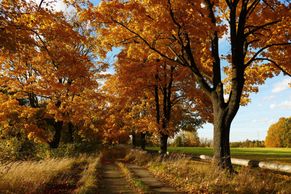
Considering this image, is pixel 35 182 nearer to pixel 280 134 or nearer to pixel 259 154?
pixel 259 154

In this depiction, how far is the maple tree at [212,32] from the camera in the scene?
523 inches

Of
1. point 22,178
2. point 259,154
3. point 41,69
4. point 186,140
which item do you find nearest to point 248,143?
point 186,140

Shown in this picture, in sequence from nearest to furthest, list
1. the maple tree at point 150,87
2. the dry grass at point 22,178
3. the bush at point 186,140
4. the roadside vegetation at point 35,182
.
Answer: the dry grass at point 22,178 → the roadside vegetation at point 35,182 → the maple tree at point 150,87 → the bush at point 186,140

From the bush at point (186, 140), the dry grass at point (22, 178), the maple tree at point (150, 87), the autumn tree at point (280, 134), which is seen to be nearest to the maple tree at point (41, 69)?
the maple tree at point (150, 87)

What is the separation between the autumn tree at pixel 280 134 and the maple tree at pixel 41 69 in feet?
238

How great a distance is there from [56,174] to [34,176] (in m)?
2.54

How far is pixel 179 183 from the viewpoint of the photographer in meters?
12.5

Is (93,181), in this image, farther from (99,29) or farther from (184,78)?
(184,78)

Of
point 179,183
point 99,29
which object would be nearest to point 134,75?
point 99,29

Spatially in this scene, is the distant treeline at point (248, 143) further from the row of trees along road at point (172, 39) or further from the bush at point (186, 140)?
the row of trees along road at point (172, 39)

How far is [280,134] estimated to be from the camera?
92.5 m

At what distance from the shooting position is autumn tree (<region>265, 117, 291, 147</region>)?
90.1 meters

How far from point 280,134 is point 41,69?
8440cm

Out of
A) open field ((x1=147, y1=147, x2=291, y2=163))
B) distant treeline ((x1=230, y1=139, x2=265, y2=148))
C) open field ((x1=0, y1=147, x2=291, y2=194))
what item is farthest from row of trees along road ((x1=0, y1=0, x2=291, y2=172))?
distant treeline ((x1=230, y1=139, x2=265, y2=148))
